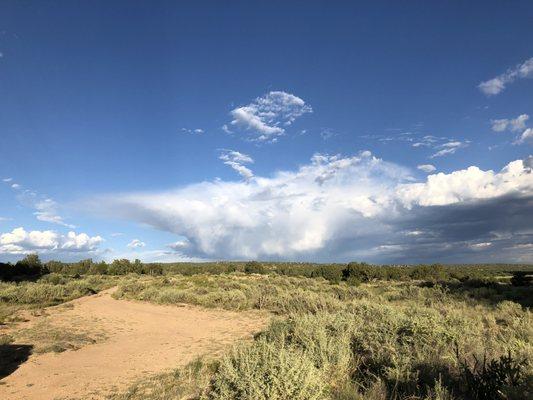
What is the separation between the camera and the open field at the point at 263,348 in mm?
6414

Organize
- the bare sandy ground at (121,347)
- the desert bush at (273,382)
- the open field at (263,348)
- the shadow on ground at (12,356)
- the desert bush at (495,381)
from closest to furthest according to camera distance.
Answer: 1. the desert bush at (495,381)
2. the desert bush at (273,382)
3. the open field at (263,348)
4. the bare sandy ground at (121,347)
5. the shadow on ground at (12,356)

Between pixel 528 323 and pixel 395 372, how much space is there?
27.2 feet

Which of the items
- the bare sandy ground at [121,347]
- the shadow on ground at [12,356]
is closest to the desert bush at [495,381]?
the bare sandy ground at [121,347]

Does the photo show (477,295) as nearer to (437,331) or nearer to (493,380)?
(437,331)

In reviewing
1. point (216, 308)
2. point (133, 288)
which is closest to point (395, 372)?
point (216, 308)

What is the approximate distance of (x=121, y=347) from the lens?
48.0 ft

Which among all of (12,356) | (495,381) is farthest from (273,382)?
(12,356)

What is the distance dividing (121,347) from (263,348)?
27.8ft

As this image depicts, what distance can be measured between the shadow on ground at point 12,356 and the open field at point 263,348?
0.09m

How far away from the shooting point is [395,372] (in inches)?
282

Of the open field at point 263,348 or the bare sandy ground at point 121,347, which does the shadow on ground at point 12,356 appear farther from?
the bare sandy ground at point 121,347

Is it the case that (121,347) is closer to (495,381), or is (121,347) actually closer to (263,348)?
(263,348)

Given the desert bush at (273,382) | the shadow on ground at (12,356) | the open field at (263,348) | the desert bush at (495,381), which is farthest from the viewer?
the shadow on ground at (12,356)

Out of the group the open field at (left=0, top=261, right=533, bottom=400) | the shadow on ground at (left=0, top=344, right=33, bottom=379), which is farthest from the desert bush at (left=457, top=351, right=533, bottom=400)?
the shadow on ground at (left=0, top=344, right=33, bottom=379)
